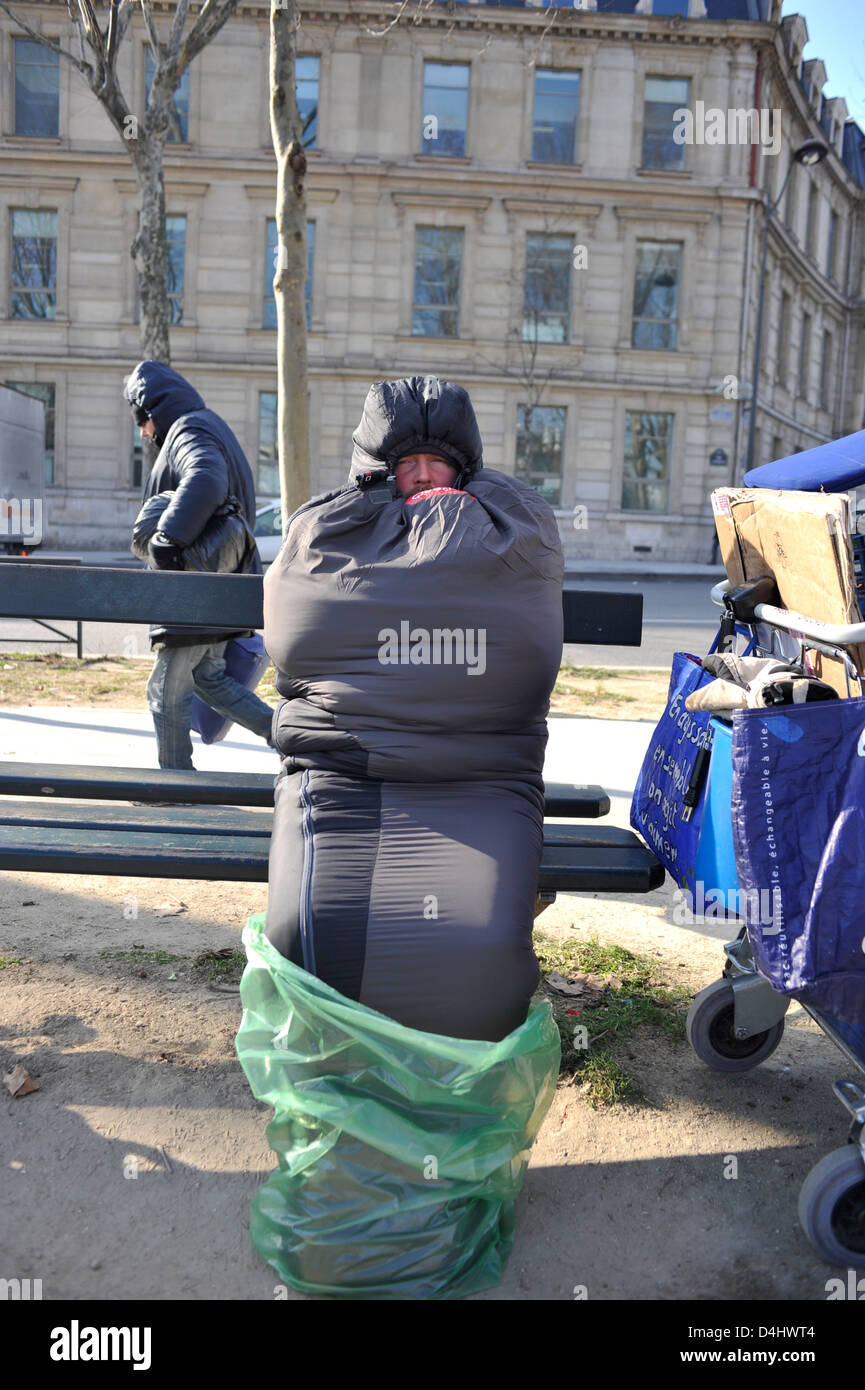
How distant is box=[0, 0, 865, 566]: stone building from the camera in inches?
1049

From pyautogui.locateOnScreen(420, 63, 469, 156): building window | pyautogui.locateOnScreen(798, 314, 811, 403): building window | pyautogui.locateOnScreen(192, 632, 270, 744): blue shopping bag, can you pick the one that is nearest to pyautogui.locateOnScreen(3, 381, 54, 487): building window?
pyautogui.locateOnScreen(420, 63, 469, 156): building window

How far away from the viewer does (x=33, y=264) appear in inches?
1077

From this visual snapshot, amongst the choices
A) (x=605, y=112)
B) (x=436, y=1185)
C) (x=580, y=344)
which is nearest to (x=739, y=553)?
(x=436, y=1185)

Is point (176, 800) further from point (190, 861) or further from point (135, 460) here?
point (135, 460)

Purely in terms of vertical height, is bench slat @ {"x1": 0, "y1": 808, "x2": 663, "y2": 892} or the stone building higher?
the stone building

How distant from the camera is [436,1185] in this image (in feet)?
7.13

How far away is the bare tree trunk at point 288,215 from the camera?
7754 mm

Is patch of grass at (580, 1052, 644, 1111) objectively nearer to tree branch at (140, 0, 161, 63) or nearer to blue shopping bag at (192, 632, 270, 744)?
blue shopping bag at (192, 632, 270, 744)

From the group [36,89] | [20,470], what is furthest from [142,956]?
[36,89]

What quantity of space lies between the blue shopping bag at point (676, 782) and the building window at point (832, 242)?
3816 centimetres

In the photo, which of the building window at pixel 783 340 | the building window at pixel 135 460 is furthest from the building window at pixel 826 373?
the building window at pixel 135 460

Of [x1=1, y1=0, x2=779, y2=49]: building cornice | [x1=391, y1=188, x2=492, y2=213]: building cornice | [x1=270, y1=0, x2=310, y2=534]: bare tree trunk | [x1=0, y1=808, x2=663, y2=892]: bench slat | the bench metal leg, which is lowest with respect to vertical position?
the bench metal leg

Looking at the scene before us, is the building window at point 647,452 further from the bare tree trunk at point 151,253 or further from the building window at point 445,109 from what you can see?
the bare tree trunk at point 151,253

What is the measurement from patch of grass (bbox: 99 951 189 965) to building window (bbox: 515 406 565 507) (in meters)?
24.6
